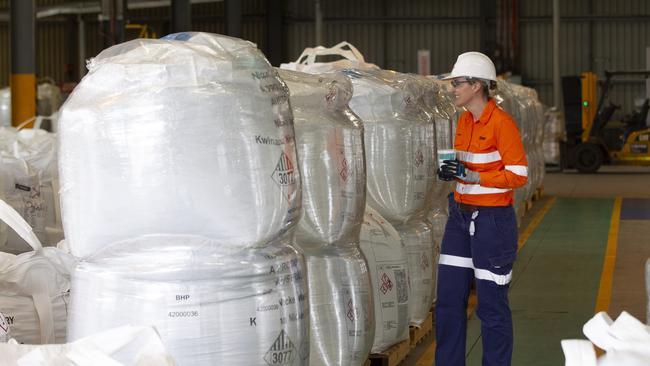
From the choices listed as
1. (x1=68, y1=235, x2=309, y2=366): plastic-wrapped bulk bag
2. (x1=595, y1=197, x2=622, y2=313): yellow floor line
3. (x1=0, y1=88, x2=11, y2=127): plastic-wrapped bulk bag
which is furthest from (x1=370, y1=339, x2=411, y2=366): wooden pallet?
(x1=0, y1=88, x2=11, y2=127): plastic-wrapped bulk bag

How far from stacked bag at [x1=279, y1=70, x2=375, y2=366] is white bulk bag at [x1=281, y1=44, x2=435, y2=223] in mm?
911

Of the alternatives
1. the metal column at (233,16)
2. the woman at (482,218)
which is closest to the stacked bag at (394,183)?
the woman at (482,218)

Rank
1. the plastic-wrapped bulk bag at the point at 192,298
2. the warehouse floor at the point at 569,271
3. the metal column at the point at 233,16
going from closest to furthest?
1. the plastic-wrapped bulk bag at the point at 192,298
2. the warehouse floor at the point at 569,271
3. the metal column at the point at 233,16

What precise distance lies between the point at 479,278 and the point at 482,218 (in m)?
0.27

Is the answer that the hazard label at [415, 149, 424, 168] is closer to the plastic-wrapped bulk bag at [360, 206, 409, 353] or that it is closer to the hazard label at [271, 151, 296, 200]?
the plastic-wrapped bulk bag at [360, 206, 409, 353]

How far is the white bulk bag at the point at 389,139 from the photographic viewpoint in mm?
5770

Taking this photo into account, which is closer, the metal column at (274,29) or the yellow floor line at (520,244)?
the yellow floor line at (520,244)

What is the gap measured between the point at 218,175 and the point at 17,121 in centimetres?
897

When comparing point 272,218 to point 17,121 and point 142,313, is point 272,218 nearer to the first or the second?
point 142,313

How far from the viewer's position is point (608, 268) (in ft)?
29.9

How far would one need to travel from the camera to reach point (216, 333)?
3229 mm

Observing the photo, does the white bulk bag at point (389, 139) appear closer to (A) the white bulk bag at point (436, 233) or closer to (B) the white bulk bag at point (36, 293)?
(A) the white bulk bag at point (436, 233)

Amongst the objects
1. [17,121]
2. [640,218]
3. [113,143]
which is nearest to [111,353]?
[113,143]

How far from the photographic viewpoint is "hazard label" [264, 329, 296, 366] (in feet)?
11.0
